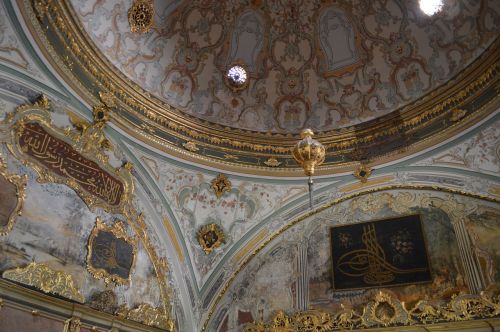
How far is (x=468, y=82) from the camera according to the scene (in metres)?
9.02

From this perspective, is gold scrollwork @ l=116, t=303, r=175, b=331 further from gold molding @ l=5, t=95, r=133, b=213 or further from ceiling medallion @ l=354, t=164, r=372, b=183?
ceiling medallion @ l=354, t=164, r=372, b=183

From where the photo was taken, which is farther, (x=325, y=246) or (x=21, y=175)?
(x=325, y=246)

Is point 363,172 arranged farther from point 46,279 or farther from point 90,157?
point 46,279

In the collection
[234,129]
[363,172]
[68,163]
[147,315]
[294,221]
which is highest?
[234,129]

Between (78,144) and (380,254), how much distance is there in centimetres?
651

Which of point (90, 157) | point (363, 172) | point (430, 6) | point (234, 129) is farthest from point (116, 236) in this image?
point (430, 6)

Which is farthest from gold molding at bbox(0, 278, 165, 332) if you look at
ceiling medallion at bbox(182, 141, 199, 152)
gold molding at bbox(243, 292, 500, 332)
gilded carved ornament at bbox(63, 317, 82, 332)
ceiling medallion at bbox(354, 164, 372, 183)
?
ceiling medallion at bbox(354, 164, 372, 183)

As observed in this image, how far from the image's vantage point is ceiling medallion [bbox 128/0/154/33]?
943 cm

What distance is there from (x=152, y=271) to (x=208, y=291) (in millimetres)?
1616

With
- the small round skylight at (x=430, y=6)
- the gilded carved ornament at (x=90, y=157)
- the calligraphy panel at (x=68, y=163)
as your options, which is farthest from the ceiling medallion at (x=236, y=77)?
the small round skylight at (x=430, y=6)

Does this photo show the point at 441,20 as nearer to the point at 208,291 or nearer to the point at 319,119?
the point at 319,119

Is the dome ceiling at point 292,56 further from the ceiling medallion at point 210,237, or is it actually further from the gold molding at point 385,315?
the gold molding at point 385,315

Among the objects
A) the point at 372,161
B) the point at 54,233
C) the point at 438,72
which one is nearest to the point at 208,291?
the point at 54,233

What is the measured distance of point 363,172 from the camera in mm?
10414
